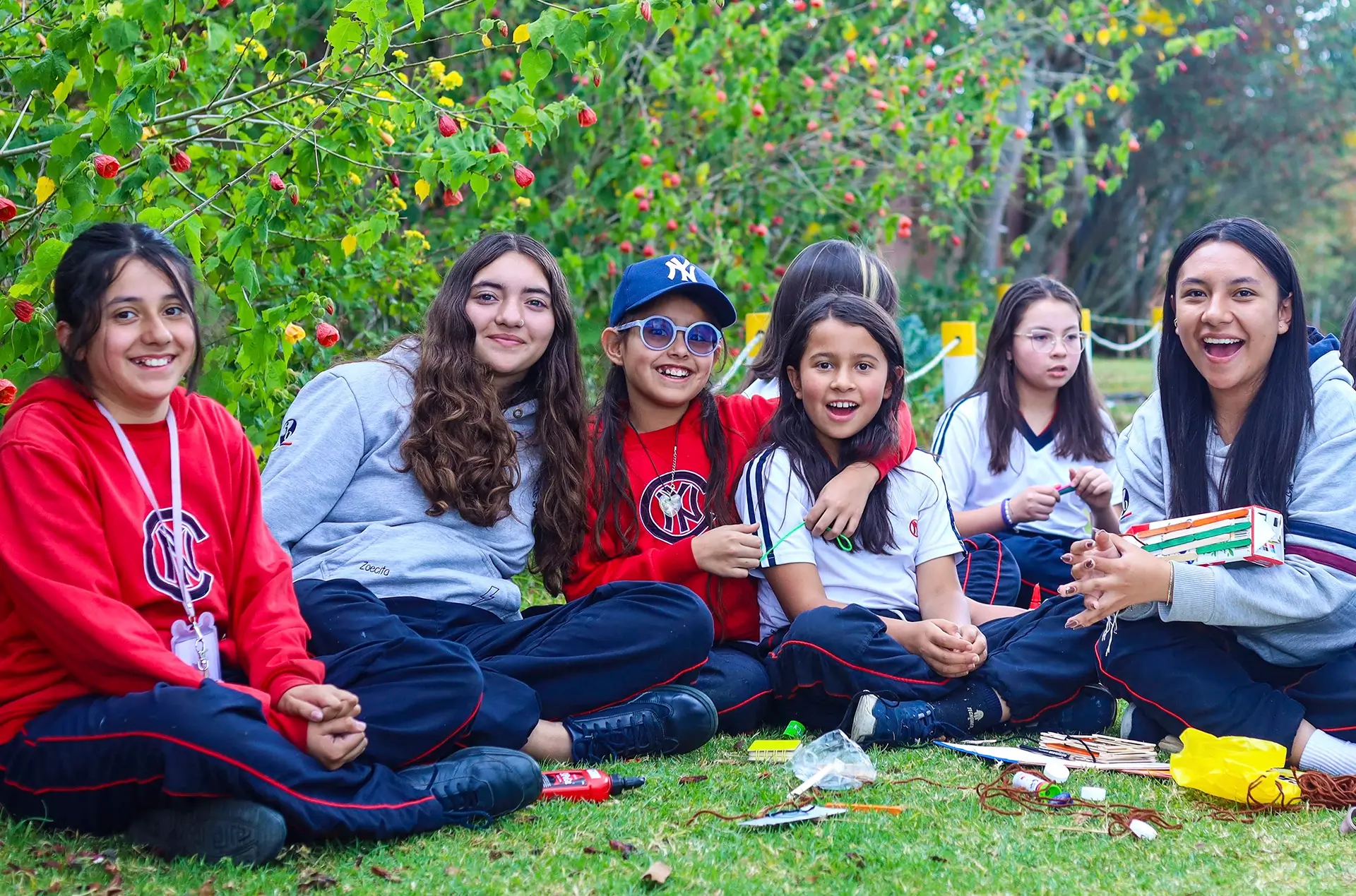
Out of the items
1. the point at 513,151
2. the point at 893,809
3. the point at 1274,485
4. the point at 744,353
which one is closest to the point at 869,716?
the point at 893,809

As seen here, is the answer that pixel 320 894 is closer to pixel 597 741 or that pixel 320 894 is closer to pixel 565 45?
pixel 597 741

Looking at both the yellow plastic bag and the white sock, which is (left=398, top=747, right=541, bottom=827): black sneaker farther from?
the white sock

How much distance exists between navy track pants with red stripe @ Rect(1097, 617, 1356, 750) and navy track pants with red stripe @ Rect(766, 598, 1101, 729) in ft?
0.68

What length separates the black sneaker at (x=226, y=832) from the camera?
259 cm

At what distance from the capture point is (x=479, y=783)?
289cm

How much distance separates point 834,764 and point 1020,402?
7.55 feet

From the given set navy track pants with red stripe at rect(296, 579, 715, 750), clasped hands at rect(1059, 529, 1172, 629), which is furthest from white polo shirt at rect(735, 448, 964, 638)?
clasped hands at rect(1059, 529, 1172, 629)

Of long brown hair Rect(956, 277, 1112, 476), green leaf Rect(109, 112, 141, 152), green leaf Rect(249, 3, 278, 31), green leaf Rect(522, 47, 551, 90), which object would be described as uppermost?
green leaf Rect(249, 3, 278, 31)

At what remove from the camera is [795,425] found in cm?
406

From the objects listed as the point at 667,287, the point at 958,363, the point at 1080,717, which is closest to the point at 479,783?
the point at 667,287

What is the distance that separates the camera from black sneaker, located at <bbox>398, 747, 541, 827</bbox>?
2.87 metres

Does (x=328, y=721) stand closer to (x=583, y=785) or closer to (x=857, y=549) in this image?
(x=583, y=785)

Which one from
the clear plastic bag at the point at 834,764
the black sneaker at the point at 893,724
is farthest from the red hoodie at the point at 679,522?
the clear plastic bag at the point at 834,764

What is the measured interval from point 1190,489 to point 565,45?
2041mm
